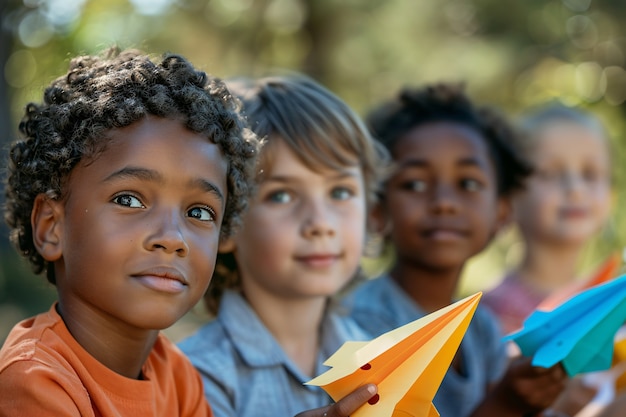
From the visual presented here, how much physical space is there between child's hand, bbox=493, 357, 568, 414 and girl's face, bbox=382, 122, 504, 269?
2.49 feet

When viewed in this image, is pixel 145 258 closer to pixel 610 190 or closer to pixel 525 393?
pixel 525 393

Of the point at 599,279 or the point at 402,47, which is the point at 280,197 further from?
the point at 402,47

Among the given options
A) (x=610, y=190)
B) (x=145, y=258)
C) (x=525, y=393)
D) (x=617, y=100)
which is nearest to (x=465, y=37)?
(x=617, y=100)

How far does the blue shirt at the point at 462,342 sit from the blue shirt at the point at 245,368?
56cm

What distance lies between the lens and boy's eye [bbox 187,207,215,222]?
1729 mm

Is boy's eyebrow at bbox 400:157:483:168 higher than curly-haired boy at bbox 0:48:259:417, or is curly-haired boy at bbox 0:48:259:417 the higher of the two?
boy's eyebrow at bbox 400:157:483:168

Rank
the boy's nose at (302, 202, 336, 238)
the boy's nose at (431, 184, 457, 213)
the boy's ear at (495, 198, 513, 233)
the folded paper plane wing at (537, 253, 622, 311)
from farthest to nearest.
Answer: the boy's ear at (495, 198, 513, 233), the boy's nose at (431, 184, 457, 213), the folded paper plane wing at (537, 253, 622, 311), the boy's nose at (302, 202, 336, 238)

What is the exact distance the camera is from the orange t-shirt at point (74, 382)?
1477mm

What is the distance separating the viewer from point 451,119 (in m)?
3.21

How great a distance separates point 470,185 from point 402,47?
788 cm

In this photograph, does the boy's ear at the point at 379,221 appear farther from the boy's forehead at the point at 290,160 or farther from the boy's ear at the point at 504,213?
the boy's forehead at the point at 290,160

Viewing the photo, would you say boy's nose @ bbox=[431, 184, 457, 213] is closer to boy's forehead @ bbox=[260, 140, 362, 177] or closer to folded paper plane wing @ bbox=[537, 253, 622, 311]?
folded paper plane wing @ bbox=[537, 253, 622, 311]

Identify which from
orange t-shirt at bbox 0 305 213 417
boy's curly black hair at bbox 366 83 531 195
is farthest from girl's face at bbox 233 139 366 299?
boy's curly black hair at bbox 366 83 531 195

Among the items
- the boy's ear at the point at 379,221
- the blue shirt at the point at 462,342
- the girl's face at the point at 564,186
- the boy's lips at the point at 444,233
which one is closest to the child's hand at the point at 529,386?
the blue shirt at the point at 462,342
